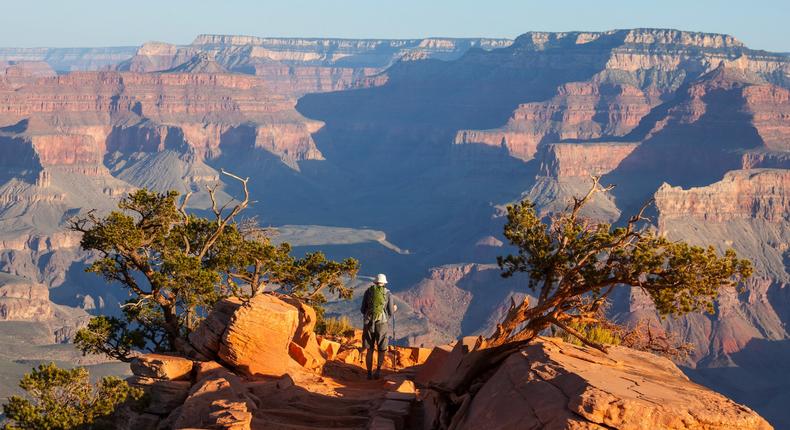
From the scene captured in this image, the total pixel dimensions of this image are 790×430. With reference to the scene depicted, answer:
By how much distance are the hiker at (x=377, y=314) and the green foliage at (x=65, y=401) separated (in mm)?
6555

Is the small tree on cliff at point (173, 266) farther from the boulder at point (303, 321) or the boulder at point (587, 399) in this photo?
the boulder at point (587, 399)

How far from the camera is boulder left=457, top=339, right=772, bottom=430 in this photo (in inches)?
619

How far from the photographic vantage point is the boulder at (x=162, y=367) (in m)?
21.8

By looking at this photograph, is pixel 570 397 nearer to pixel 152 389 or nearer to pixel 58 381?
pixel 152 389

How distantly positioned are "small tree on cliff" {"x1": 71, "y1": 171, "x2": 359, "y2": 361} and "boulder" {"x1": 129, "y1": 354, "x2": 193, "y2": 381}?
2.77 metres

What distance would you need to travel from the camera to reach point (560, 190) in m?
180

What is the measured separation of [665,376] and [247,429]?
26.9 ft

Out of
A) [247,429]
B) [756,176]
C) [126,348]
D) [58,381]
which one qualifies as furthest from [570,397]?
[756,176]

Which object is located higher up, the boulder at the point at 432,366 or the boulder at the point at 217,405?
the boulder at the point at 217,405

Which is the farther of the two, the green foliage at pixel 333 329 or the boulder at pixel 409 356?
the green foliage at pixel 333 329

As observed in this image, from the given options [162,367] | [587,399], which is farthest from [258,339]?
[587,399]

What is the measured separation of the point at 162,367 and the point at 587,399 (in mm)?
10146

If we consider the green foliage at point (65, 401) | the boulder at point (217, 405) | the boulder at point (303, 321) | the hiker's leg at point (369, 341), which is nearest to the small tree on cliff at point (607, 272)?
the hiker's leg at point (369, 341)

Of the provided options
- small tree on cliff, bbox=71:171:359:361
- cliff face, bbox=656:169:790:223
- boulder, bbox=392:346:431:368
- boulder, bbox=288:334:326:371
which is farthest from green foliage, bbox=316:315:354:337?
cliff face, bbox=656:169:790:223
